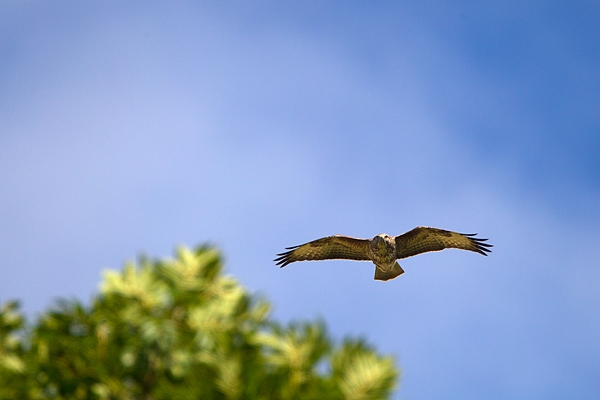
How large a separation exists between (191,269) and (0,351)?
1880 millimetres

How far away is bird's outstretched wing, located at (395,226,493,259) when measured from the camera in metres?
17.0

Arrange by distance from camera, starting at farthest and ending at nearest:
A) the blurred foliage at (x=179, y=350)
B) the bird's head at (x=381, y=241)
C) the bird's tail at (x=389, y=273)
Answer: the bird's tail at (x=389, y=273) < the bird's head at (x=381, y=241) < the blurred foliage at (x=179, y=350)

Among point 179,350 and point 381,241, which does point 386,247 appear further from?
point 179,350

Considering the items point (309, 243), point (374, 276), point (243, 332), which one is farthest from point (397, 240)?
point (243, 332)

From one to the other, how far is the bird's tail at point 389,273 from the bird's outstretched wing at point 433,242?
28 centimetres

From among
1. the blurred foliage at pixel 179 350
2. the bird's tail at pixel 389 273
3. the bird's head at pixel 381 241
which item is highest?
the bird's head at pixel 381 241

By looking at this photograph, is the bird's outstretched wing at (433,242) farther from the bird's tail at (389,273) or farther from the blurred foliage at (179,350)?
the blurred foliage at (179,350)

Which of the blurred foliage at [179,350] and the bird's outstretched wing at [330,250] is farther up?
the bird's outstretched wing at [330,250]

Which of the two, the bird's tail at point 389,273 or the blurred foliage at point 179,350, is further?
the bird's tail at point 389,273

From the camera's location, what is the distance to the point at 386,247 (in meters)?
16.5

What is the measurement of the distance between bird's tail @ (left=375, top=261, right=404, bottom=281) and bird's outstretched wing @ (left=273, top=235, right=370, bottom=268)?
1.61ft

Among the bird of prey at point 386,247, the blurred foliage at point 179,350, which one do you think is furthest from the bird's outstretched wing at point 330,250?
the blurred foliage at point 179,350

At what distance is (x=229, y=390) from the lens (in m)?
5.68

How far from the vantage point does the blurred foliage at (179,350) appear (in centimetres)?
577
